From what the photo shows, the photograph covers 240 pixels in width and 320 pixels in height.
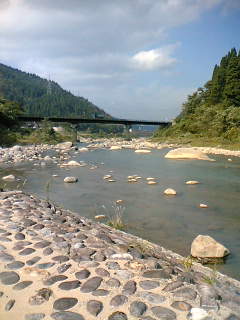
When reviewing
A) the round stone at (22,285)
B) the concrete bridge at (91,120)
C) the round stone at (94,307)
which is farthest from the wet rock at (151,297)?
the concrete bridge at (91,120)

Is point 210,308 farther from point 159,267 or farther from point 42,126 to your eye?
point 42,126

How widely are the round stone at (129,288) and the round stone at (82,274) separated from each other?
61cm

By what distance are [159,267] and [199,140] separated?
48.3 metres

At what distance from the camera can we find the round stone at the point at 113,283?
433 cm

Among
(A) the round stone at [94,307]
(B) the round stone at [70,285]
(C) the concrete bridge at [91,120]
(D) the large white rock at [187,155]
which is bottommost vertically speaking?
(D) the large white rock at [187,155]

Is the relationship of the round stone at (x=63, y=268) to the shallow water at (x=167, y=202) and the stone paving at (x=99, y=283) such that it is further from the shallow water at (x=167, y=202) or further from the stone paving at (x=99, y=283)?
the shallow water at (x=167, y=202)

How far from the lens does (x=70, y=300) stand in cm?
403

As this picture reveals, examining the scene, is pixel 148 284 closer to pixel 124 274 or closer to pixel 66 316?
pixel 124 274

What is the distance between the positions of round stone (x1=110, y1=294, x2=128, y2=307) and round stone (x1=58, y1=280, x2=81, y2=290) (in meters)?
0.57

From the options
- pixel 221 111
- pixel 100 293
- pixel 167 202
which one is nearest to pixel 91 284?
pixel 100 293

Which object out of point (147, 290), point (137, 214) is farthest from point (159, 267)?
point (137, 214)

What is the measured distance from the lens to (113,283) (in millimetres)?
4391

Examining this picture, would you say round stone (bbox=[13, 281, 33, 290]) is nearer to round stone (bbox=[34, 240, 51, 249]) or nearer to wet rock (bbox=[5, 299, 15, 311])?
wet rock (bbox=[5, 299, 15, 311])

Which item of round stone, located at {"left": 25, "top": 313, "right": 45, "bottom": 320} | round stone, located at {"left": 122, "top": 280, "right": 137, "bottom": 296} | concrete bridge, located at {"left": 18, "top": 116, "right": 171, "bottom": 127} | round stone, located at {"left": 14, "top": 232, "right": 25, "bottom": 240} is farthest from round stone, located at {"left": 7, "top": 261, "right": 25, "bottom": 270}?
concrete bridge, located at {"left": 18, "top": 116, "right": 171, "bottom": 127}
